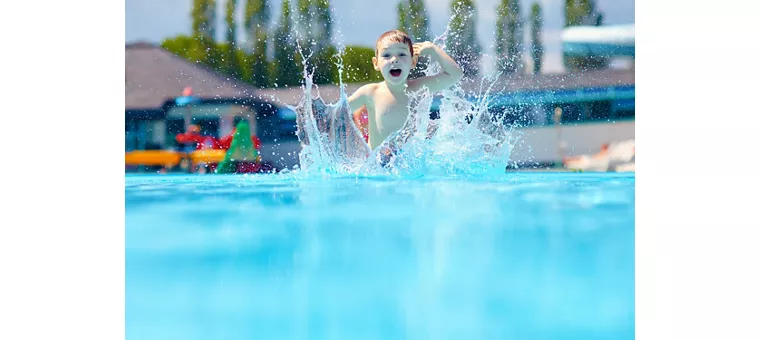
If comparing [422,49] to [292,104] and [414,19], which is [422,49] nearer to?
[414,19]

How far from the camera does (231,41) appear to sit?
1172 centimetres

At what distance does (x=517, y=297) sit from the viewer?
146cm

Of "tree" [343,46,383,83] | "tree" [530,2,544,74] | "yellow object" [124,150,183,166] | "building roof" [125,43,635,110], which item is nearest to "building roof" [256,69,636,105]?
"building roof" [125,43,635,110]

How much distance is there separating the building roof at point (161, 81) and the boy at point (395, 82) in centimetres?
652

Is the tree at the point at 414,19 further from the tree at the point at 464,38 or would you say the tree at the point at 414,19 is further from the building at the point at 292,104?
the building at the point at 292,104

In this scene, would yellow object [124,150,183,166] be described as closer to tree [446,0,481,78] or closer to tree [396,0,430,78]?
tree [396,0,430,78]

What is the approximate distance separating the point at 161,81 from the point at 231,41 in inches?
61.7

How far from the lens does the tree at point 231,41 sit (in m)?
11.3

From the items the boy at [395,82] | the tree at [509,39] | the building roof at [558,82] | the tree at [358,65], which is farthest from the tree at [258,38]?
the boy at [395,82]

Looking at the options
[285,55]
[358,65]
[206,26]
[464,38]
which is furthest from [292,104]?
[464,38]

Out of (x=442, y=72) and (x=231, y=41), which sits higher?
(x=231, y=41)
